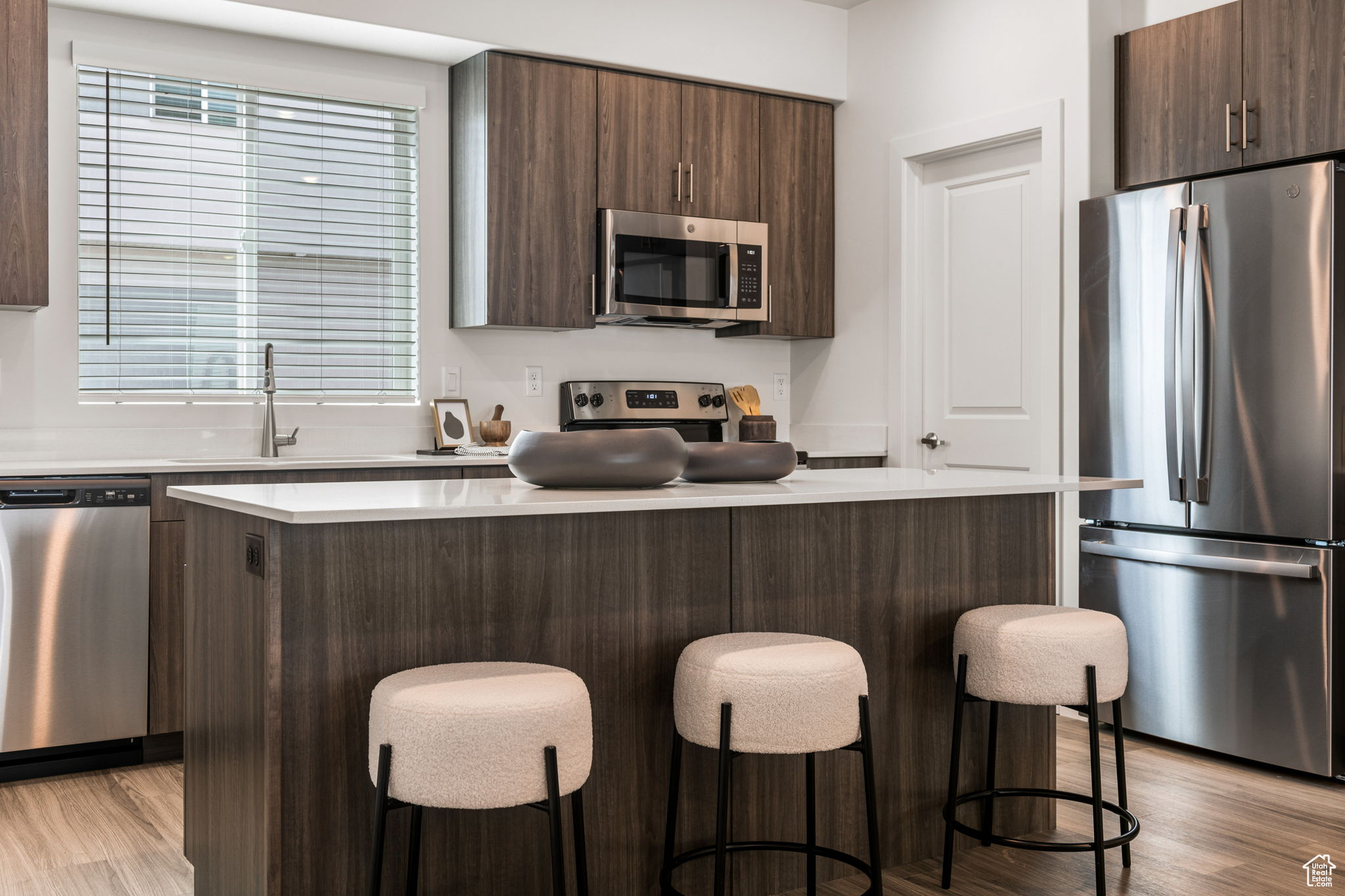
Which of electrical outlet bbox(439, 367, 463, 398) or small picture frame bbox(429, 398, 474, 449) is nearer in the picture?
small picture frame bbox(429, 398, 474, 449)

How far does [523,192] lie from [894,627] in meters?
2.28

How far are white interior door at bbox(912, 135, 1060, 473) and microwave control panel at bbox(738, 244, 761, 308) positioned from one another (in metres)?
0.62

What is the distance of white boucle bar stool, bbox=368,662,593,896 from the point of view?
1.71 metres

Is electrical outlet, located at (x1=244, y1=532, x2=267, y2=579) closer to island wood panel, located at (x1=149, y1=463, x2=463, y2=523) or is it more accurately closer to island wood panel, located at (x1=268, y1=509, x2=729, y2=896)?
island wood panel, located at (x1=268, y1=509, x2=729, y2=896)

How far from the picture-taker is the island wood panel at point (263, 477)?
3344mm

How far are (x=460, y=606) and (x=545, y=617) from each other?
17 centimetres

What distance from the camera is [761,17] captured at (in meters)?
4.61

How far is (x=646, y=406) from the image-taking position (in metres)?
4.71

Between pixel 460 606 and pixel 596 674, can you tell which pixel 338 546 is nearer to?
pixel 460 606

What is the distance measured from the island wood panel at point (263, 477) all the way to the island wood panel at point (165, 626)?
2.1 inches

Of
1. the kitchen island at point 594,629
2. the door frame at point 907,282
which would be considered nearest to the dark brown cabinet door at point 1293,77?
the door frame at point 907,282

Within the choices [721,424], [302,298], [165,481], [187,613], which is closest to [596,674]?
[187,613]

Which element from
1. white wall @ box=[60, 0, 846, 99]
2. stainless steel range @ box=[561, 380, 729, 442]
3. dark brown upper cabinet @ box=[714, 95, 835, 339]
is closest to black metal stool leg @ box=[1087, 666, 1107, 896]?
stainless steel range @ box=[561, 380, 729, 442]

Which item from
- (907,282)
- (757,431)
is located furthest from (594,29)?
(757,431)
